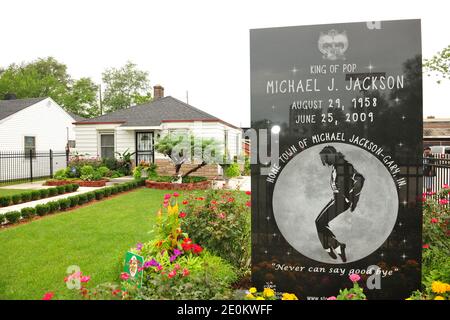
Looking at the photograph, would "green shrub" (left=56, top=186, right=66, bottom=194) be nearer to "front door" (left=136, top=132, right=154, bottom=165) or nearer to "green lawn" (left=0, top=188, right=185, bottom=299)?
"green lawn" (left=0, top=188, right=185, bottom=299)

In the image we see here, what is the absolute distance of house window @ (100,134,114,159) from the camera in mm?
21172

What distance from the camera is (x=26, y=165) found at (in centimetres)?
2020

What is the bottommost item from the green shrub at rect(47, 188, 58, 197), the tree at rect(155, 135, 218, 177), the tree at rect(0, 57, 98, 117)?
the green shrub at rect(47, 188, 58, 197)

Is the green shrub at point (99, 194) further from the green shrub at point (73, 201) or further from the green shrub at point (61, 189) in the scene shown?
the green shrub at point (61, 189)

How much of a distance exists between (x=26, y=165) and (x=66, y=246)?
A: 54.6ft

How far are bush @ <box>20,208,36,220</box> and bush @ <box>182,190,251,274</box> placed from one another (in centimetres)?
592

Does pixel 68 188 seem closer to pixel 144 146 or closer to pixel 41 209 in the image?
pixel 41 209

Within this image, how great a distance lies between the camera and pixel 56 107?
24.2 metres

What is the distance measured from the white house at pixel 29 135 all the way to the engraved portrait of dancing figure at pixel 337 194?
18539mm

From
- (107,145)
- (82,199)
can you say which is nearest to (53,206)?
(82,199)

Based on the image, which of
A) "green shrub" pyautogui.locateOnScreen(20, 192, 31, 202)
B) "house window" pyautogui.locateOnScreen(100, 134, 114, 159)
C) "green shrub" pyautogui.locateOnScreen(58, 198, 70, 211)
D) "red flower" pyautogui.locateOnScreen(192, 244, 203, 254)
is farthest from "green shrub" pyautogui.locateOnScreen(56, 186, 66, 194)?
"red flower" pyautogui.locateOnScreen(192, 244, 203, 254)

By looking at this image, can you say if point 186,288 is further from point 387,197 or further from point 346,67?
point 346,67
